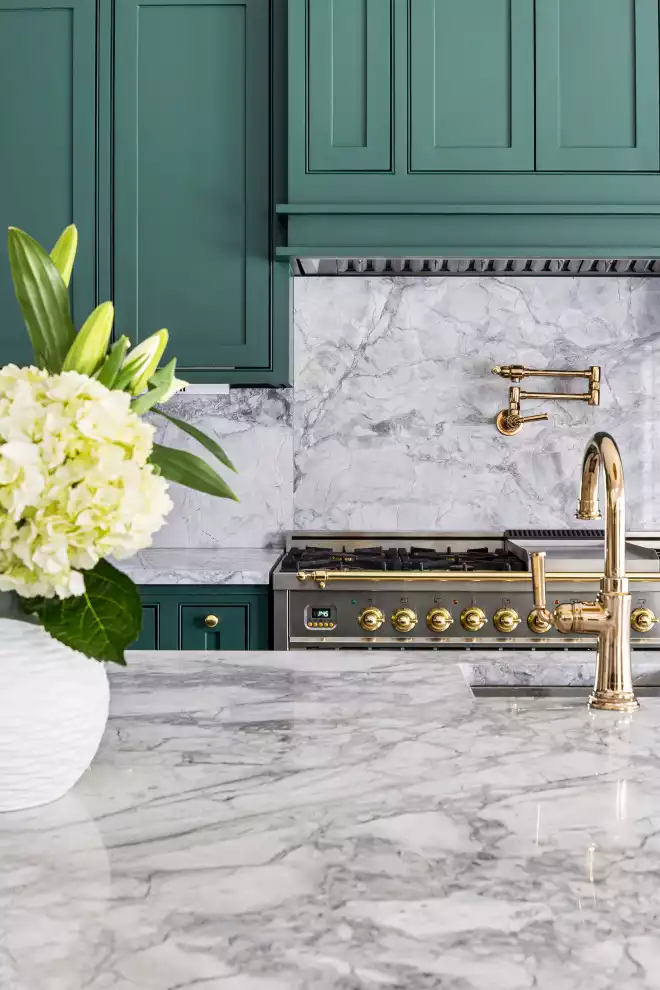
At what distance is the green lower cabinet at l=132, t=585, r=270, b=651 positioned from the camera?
2262 millimetres

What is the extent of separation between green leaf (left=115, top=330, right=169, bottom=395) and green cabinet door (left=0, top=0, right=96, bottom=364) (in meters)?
1.86

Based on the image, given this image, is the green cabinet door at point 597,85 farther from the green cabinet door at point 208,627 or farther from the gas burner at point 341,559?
the green cabinet door at point 208,627

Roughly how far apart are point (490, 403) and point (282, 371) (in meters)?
0.74

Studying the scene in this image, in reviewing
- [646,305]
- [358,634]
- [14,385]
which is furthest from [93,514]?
[646,305]

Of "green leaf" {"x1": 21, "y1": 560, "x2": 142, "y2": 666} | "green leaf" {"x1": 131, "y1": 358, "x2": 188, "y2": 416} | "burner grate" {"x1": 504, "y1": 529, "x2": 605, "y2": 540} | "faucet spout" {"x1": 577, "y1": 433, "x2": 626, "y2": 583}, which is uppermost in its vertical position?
"green leaf" {"x1": 131, "y1": 358, "x2": 188, "y2": 416}

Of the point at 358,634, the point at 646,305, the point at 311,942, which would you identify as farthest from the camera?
the point at 646,305

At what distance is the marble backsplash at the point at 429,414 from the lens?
282 cm

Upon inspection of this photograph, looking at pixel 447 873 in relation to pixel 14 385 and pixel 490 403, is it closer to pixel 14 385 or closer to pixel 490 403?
pixel 14 385

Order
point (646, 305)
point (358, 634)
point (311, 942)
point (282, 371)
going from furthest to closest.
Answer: point (646, 305) → point (282, 371) → point (358, 634) → point (311, 942)

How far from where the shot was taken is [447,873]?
649 millimetres

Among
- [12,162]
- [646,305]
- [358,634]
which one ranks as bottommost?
[358,634]

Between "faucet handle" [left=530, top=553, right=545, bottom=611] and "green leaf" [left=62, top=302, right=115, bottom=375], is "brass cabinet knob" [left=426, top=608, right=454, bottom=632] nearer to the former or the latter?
"faucet handle" [left=530, top=553, right=545, bottom=611]

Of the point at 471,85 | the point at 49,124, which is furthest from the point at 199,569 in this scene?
the point at 471,85

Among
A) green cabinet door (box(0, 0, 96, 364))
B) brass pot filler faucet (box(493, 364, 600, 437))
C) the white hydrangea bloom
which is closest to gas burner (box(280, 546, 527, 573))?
brass pot filler faucet (box(493, 364, 600, 437))
